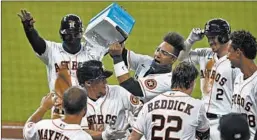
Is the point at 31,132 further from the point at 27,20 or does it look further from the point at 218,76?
the point at 218,76

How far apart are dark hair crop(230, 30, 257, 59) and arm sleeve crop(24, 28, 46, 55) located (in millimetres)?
1943

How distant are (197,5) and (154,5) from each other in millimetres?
823

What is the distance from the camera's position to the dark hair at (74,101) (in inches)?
207

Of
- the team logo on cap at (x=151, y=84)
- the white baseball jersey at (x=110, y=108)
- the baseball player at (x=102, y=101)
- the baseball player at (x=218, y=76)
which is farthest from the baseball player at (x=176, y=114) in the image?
the baseball player at (x=218, y=76)

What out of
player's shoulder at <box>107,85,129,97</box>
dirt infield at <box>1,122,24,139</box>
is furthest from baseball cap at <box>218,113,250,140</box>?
dirt infield at <box>1,122,24,139</box>

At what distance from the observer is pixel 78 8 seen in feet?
44.8

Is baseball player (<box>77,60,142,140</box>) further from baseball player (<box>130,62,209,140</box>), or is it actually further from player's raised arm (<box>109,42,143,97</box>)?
baseball player (<box>130,62,209,140</box>)

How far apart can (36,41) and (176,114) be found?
2.13 meters

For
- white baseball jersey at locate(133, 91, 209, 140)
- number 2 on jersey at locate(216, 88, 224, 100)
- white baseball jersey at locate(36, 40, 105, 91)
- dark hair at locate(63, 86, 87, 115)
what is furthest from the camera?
number 2 on jersey at locate(216, 88, 224, 100)

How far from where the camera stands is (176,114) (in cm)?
572

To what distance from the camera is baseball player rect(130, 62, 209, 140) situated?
572cm

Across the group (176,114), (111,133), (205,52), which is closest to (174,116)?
(176,114)

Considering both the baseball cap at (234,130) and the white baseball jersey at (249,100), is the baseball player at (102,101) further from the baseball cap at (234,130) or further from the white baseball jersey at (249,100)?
the baseball cap at (234,130)

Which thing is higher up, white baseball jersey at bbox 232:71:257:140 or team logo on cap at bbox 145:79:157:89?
team logo on cap at bbox 145:79:157:89
